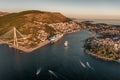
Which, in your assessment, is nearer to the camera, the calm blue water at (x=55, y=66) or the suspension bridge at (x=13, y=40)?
the calm blue water at (x=55, y=66)

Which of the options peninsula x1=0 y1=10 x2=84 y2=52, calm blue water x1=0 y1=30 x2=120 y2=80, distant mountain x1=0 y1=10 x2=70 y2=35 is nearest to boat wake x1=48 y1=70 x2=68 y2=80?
calm blue water x1=0 y1=30 x2=120 y2=80

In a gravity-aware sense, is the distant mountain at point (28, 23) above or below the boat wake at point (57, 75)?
above

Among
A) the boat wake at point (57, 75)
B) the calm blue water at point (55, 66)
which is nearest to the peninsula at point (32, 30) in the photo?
the calm blue water at point (55, 66)

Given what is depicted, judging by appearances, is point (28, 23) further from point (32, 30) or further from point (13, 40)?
point (13, 40)

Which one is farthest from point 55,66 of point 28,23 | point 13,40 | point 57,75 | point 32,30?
point 28,23

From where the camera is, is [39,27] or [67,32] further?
[67,32]

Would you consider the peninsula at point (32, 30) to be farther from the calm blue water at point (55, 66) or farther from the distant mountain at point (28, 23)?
the calm blue water at point (55, 66)

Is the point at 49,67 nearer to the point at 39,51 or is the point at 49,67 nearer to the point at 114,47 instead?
the point at 39,51

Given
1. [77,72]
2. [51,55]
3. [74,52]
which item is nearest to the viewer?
[77,72]

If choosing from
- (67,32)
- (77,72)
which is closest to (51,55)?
(77,72)
